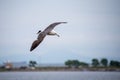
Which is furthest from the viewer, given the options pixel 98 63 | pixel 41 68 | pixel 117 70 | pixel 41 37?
pixel 41 68

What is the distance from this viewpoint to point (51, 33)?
1073cm

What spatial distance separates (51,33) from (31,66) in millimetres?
137664

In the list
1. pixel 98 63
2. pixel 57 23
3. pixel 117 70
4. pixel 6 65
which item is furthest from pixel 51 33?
pixel 117 70

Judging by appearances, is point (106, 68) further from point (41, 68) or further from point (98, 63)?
point (41, 68)

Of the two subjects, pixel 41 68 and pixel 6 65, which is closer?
pixel 6 65

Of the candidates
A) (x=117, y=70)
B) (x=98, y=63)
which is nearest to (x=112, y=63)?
(x=98, y=63)

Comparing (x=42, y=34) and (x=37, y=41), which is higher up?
(x=42, y=34)

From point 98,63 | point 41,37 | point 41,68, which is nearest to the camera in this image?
point 41,37

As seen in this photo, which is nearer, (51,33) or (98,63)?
(51,33)

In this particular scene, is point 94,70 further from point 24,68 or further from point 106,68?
point 24,68

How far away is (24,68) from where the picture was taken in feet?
488

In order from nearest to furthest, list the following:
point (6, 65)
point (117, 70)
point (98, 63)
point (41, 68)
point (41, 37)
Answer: point (41, 37) → point (6, 65) → point (98, 63) → point (117, 70) → point (41, 68)

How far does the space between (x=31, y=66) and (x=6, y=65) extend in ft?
57.3

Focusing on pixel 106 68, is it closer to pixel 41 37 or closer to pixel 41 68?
pixel 41 68
